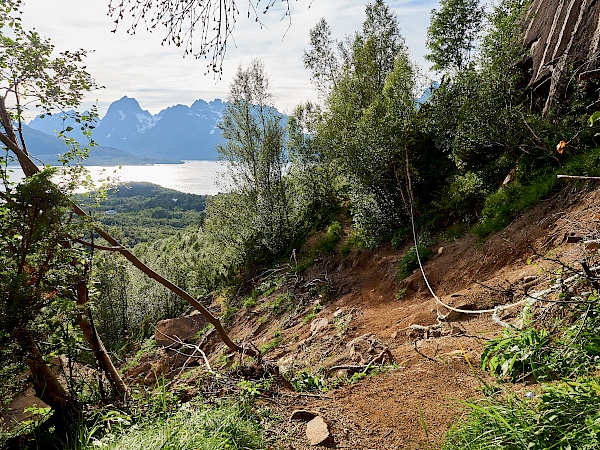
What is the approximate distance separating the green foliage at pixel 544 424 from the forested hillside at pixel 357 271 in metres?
0.01

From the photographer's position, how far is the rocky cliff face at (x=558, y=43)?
27.5 ft

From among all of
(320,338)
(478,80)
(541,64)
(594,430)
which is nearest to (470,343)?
(594,430)

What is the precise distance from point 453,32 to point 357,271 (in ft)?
52.0

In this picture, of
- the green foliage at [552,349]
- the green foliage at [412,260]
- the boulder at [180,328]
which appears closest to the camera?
the green foliage at [552,349]

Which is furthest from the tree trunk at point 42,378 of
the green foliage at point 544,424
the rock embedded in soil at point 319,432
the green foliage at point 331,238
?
the green foliage at point 331,238

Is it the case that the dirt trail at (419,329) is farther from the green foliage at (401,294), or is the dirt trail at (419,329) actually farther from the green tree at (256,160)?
the green tree at (256,160)

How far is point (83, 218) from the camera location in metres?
3.63

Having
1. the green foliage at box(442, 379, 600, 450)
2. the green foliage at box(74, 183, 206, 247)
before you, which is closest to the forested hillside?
the green foliage at box(442, 379, 600, 450)

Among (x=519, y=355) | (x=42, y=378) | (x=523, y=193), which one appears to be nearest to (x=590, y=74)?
(x=519, y=355)

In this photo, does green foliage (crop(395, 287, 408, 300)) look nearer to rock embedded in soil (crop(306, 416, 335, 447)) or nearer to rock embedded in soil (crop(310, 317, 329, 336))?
rock embedded in soil (crop(310, 317, 329, 336))

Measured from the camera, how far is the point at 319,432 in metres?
3.18

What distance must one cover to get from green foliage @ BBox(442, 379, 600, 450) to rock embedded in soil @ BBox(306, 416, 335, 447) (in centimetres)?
102

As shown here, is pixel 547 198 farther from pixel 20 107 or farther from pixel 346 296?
pixel 20 107

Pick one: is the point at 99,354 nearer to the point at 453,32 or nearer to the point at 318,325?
the point at 318,325
